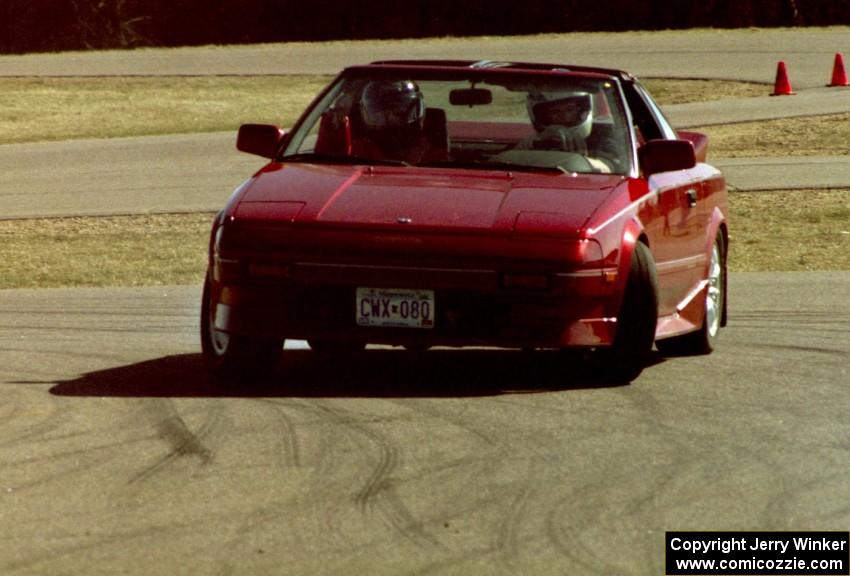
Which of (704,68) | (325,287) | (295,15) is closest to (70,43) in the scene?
(295,15)

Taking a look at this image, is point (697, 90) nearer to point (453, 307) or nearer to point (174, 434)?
point (453, 307)

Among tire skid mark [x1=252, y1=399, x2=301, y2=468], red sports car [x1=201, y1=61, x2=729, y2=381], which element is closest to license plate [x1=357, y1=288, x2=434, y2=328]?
red sports car [x1=201, y1=61, x2=729, y2=381]

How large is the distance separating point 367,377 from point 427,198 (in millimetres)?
902

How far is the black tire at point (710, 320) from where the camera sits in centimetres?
977

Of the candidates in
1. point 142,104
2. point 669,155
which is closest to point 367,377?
point 669,155

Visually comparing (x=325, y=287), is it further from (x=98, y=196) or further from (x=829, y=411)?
(x=98, y=196)

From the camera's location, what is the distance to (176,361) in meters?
9.52

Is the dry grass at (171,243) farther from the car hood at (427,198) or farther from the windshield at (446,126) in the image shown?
the car hood at (427,198)

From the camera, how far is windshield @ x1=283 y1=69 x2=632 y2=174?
920 centimetres

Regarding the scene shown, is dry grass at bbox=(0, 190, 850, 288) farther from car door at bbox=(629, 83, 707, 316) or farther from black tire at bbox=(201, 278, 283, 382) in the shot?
black tire at bbox=(201, 278, 283, 382)

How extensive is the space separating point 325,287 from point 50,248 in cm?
875

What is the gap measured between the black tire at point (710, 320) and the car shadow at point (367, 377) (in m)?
0.18

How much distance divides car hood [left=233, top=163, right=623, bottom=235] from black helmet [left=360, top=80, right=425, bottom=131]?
1.44 ft

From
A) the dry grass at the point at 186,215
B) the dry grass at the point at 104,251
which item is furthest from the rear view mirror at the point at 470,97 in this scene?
the dry grass at the point at 186,215
